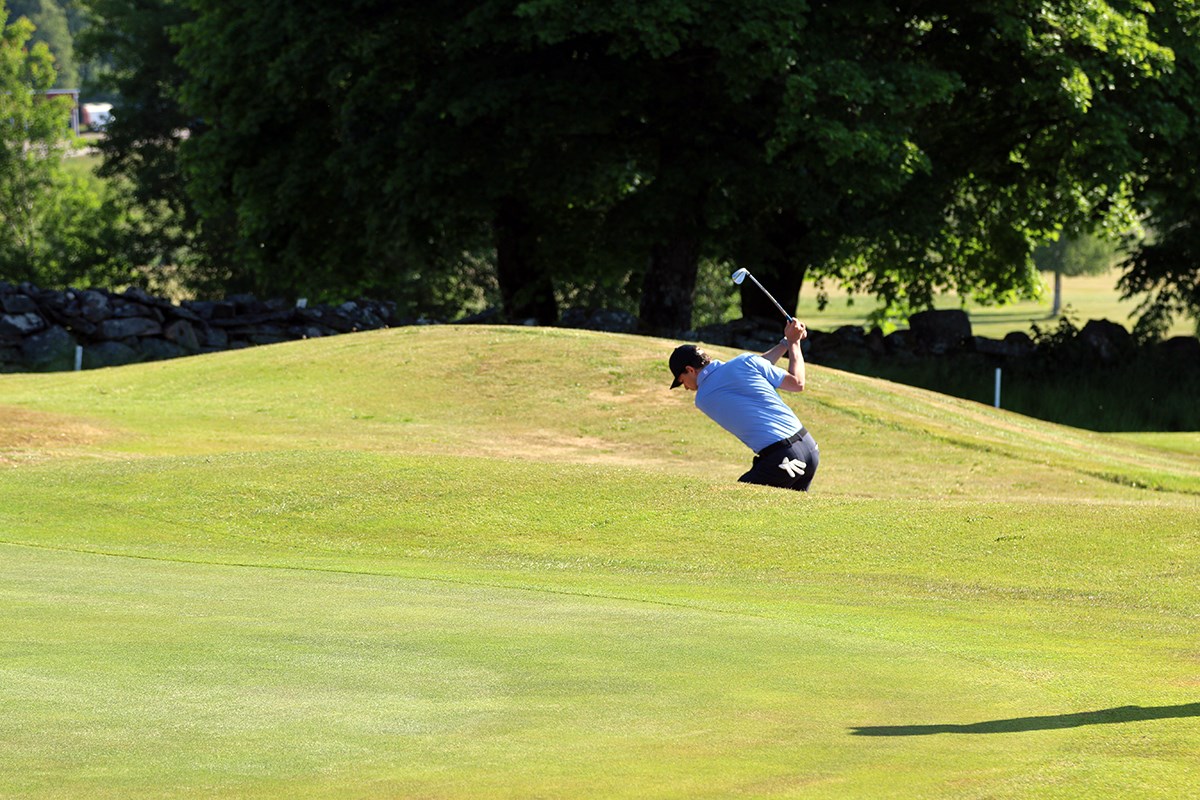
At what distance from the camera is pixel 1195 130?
35469mm

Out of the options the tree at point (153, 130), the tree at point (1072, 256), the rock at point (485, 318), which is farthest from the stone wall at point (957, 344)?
the tree at point (1072, 256)

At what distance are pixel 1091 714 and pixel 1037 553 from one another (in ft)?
21.2

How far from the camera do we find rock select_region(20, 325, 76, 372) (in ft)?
113

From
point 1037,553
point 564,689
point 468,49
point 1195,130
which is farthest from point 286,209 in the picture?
point 564,689

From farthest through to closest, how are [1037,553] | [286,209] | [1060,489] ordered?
1. [286,209]
2. [1060,489]
3. [1037,553]

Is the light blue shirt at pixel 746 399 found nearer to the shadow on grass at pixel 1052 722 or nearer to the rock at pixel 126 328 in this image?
the shadow on grass at pixel 1052 722

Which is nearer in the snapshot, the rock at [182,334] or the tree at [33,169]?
the rock at [182,334]

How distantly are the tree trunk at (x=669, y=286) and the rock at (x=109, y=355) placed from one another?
35.8ft

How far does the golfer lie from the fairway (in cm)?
80

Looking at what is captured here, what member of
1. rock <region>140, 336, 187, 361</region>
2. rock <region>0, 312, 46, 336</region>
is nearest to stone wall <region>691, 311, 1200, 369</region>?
rock <region>140, 336, 187, 361</region>

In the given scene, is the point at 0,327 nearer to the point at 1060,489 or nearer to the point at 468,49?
the point at 468,49

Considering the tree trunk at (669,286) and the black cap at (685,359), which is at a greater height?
the tree trunk at (669,286)

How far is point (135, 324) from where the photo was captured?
35781 mm

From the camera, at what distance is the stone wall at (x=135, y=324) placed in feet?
114
